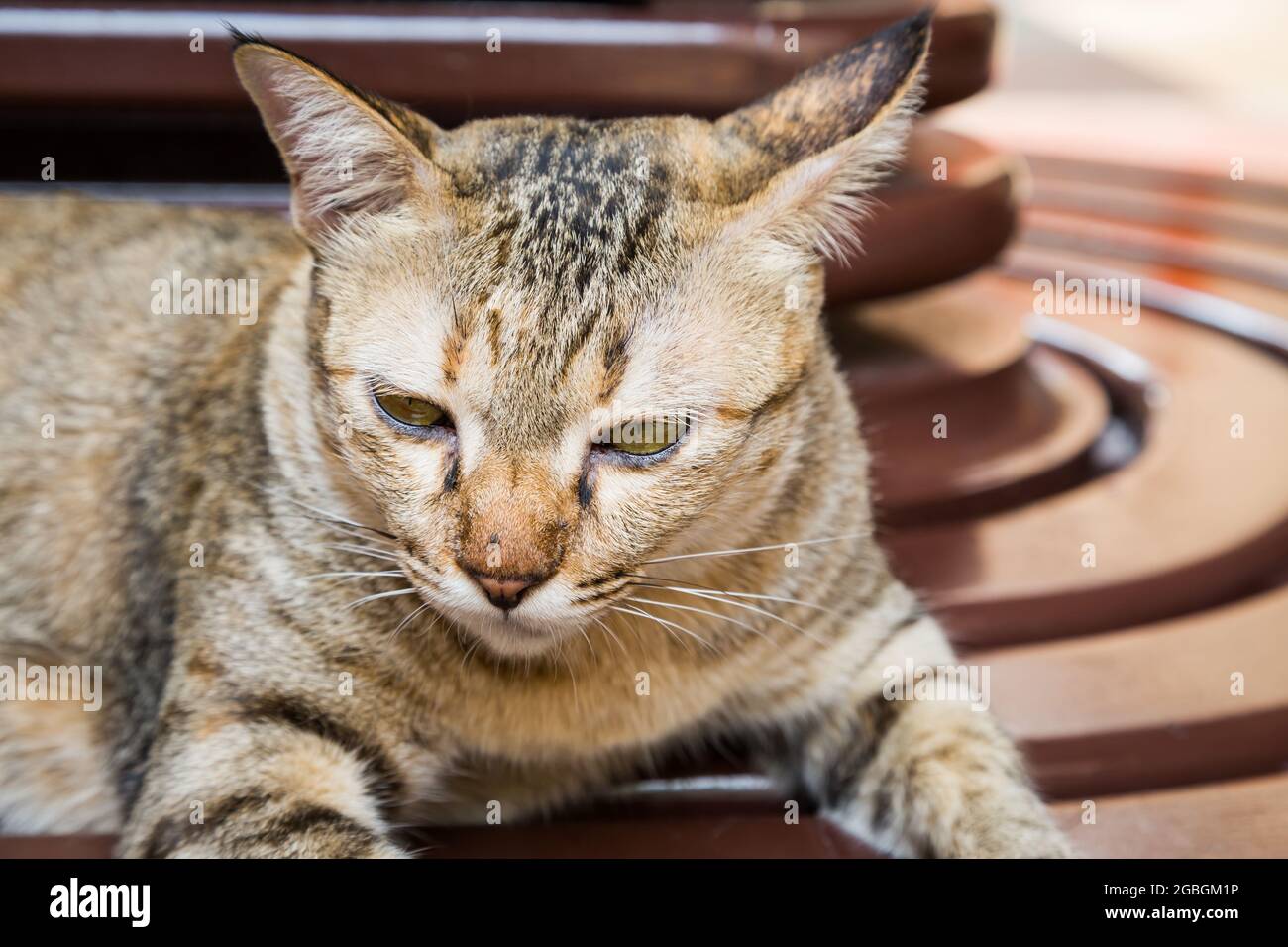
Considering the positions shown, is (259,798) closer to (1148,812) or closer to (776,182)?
(776,182)

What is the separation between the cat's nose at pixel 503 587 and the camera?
2.81ft

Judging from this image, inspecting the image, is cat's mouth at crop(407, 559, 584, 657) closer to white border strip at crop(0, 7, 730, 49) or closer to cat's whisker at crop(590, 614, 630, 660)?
cat's whisker at crop(590, 614, 630, 660)

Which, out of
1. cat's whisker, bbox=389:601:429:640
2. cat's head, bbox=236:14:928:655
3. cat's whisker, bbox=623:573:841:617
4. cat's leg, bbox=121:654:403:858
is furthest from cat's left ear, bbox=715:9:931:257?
cat's leg, bbox=121:654:403:858

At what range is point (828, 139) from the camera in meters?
0.97

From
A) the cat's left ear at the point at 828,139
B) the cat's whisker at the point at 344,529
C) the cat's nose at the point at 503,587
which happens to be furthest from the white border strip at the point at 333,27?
the cat's nose at the point at 503,587

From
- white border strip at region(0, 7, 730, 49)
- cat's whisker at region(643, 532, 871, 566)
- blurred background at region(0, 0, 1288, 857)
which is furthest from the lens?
white border strip at region(0, 7, 730, 49)

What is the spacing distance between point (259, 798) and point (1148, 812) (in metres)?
0.71

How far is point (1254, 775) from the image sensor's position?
1119 mm

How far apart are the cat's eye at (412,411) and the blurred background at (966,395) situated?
14.6 inches

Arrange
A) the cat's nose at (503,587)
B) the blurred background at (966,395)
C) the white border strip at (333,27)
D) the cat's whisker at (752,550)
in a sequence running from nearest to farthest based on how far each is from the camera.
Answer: the cat's nose at (503,587) → the cat's whisker at (752,550) → the blurred background at (966,395) → the white border strip at (333,27)

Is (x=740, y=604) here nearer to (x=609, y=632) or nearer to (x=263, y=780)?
(x=609, y=632)

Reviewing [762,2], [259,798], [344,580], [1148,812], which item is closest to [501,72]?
[762,2]

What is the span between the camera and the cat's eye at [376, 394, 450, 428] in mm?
919

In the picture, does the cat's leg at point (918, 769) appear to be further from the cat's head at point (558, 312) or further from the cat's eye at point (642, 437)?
the cat's eye at point (642, 437)
